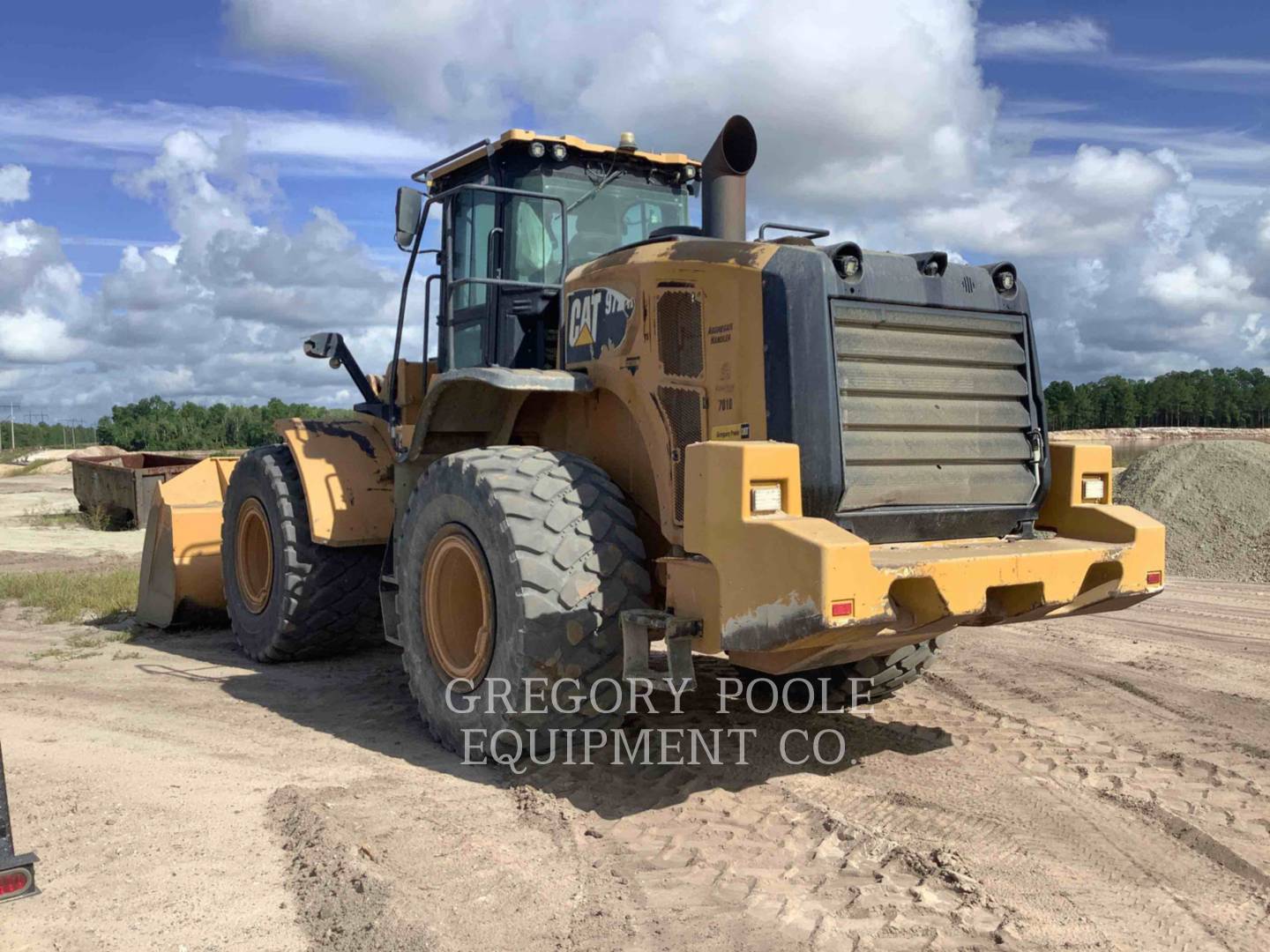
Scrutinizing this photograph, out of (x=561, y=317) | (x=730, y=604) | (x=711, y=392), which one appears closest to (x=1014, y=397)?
(x=711, y=392)

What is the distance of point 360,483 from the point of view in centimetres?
691

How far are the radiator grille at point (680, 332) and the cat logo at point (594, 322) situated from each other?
0.75ft

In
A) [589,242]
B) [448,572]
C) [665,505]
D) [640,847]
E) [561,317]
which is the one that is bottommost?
[640,847]

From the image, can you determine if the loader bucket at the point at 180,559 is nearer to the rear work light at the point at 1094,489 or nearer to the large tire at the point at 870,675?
the large tire at the point at 870,675

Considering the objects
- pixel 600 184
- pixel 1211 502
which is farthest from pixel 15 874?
pixel 1211 502

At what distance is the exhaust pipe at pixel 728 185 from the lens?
5105mm

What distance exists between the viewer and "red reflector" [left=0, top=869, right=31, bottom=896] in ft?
9.92

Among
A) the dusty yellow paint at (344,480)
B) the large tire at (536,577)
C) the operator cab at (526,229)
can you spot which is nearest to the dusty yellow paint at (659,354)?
the large tire at (536,577)

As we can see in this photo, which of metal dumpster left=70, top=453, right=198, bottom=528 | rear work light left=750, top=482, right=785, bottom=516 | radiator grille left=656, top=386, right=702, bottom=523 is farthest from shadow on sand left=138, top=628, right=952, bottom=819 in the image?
metal dumpster left=70, top=453, right=198, bottom=528

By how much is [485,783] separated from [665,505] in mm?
1396

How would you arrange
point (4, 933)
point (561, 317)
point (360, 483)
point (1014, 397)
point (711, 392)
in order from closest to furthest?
point (4, 933)
point (711, 392)
point (1014, 397)
point (561, 317)
point (360, 483)

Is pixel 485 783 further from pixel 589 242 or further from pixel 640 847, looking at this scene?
pixel 589 242

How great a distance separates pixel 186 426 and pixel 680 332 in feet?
197

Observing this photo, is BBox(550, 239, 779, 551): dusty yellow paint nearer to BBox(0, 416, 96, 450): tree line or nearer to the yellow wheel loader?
the yellow wheel loader
